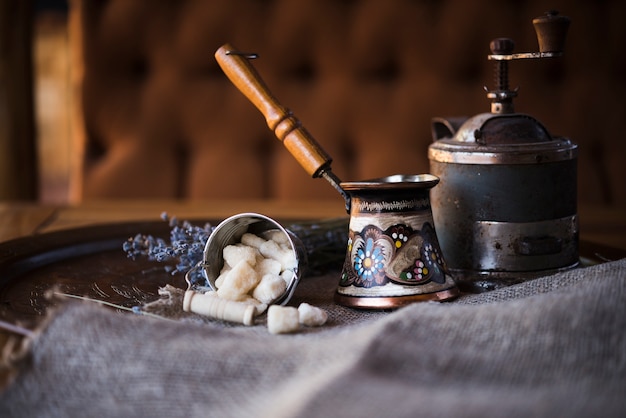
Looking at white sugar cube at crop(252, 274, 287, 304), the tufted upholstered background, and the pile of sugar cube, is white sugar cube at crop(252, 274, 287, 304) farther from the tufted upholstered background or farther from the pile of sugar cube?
the tufted upholstered background

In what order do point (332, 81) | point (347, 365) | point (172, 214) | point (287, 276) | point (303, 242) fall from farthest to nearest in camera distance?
point (332, 81)
point (172, 214)
point (303, 242)
point (287, 276)
point (347, 365)

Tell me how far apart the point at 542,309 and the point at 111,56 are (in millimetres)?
1674

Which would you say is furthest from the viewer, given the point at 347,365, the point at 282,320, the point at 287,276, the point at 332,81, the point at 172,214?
the point at 332,81

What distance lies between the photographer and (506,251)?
3.19 feet

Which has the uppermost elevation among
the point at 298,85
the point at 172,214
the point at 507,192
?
the point at 298,85

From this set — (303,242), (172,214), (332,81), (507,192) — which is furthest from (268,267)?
(332,81)

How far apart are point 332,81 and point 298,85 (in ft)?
0.30

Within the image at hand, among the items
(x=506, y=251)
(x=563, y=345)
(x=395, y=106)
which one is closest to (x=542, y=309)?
(x=563, y=345)

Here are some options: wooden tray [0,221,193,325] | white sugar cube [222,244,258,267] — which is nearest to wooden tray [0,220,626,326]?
wooden tray [0,221,193,325]

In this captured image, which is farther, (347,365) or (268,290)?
(268,290)

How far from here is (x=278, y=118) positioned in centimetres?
97

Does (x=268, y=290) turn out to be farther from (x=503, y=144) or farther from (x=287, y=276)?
(x=503, y=144)

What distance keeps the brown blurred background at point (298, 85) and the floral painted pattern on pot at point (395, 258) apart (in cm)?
123

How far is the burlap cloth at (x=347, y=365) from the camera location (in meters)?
0.59
